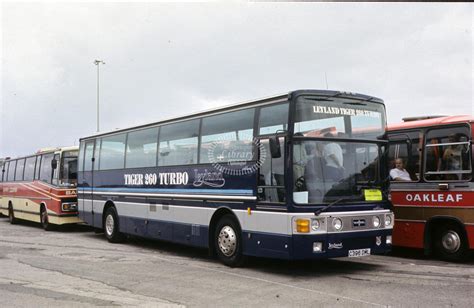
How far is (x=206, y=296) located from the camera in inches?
297

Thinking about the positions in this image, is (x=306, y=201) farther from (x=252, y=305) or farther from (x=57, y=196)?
(x=57, y=196)

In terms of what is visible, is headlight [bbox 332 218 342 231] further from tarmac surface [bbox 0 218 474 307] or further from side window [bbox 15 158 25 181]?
side window [bbox 15 158 25 181]

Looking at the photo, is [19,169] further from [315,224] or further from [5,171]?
[315,224]

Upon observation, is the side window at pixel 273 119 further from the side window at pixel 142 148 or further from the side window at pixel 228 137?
the side window at pixel 142 148

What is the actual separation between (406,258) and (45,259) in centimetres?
778

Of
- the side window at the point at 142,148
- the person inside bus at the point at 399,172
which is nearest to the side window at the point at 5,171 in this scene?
the side window at the point at 142,148

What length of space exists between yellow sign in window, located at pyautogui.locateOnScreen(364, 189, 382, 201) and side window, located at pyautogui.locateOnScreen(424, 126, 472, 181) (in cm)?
164

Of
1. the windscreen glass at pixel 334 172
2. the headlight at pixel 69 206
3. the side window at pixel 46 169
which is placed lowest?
the headlight at pixel 69 206

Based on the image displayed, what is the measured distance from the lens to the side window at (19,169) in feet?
71.9

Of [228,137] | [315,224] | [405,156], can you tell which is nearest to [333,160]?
[315,224]

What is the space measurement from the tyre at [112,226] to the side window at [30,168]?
6466mm

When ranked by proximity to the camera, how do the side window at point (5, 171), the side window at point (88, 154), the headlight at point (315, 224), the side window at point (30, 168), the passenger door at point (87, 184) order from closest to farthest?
1. the headlight at point (315, 224)
2. the passenger door at point (87, 184)
3. the side window at point (88, 154)
4. the side window at point (30, 168)
5. the side window at point (5, 171)

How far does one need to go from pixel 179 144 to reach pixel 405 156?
4.99 meters

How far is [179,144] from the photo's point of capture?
1201cm
